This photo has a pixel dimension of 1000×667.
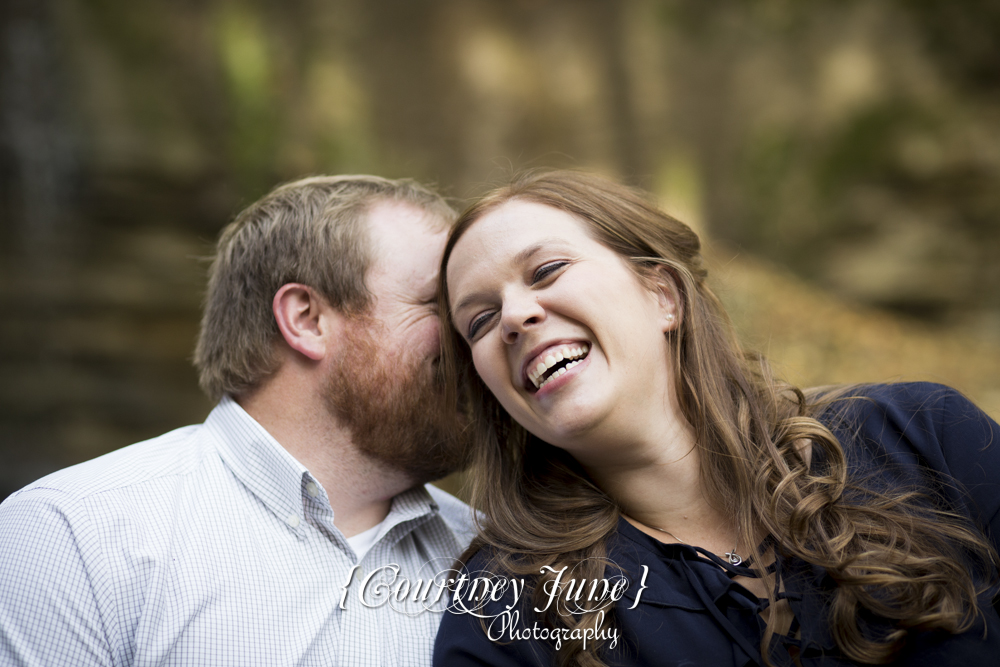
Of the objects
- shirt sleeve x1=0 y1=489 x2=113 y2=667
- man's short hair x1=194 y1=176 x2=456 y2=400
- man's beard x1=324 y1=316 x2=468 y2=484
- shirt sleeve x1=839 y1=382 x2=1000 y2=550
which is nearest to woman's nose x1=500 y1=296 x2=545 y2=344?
man's beard x1=324 y1=316 x2=468 y2=484

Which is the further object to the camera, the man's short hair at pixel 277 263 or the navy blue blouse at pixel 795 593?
the man's short hair at pixel 277 263

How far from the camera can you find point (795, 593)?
4.67 feet

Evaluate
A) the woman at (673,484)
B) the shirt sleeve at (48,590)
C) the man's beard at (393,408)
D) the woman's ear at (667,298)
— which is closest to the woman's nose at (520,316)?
the woman at (673,484)

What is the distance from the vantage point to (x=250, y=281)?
2.15 m

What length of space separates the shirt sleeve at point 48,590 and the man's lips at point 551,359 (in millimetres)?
981

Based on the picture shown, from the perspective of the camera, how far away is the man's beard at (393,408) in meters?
1.93

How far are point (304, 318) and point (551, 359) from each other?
0.84 meters

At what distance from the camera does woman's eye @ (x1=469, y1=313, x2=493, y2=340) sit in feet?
5.61

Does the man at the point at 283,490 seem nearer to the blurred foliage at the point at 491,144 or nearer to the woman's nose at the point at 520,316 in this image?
the woman's nose at the point at 520,316

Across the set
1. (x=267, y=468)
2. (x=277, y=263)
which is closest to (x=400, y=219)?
(x=277, y=263)

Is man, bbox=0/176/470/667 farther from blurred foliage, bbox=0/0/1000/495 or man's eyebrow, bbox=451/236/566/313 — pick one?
blurred foliage, bbox=0/0/1000/495

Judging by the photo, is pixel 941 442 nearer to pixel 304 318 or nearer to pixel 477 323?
pixel 477 323

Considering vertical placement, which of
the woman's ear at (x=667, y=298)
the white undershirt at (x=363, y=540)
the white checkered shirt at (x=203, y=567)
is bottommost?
the white undershirt at (x=363, y=540)

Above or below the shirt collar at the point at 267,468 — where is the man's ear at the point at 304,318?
above
